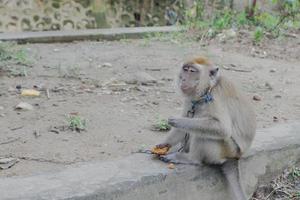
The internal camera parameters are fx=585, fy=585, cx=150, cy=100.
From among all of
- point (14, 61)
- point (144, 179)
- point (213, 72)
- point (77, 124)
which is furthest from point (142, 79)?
point (144, 179)

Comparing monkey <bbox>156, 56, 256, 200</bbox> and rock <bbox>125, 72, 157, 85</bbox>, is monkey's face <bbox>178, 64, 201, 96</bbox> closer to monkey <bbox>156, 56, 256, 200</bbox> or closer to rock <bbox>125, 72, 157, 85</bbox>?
monkey <bbox>156, 56, 256, 200</bbox>

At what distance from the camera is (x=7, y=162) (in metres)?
4.16

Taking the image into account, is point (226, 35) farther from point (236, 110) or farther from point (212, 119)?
point (212, 119)

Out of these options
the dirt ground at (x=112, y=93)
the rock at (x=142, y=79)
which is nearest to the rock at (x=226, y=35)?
the dirt ground at (x=112, y=93)

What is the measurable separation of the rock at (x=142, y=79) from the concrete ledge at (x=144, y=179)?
77.3 inches

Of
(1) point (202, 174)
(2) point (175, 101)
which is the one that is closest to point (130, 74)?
(2) point (175, 101)

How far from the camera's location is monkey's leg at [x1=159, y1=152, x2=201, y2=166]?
13.7 ft

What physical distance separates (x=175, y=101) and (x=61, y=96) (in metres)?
1.16

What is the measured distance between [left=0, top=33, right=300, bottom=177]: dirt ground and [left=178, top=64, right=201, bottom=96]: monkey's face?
28.9 inches

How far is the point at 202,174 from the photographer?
422 cm

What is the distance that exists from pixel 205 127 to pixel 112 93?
227cm

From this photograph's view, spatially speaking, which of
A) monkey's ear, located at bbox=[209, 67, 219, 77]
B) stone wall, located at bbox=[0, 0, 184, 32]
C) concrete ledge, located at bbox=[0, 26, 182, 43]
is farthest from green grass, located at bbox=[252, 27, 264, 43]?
monkey's ear, located at bbox=[209, 67, 219, 77]

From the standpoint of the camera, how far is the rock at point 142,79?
656cm

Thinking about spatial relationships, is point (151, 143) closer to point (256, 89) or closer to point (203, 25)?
point (256, 89)
